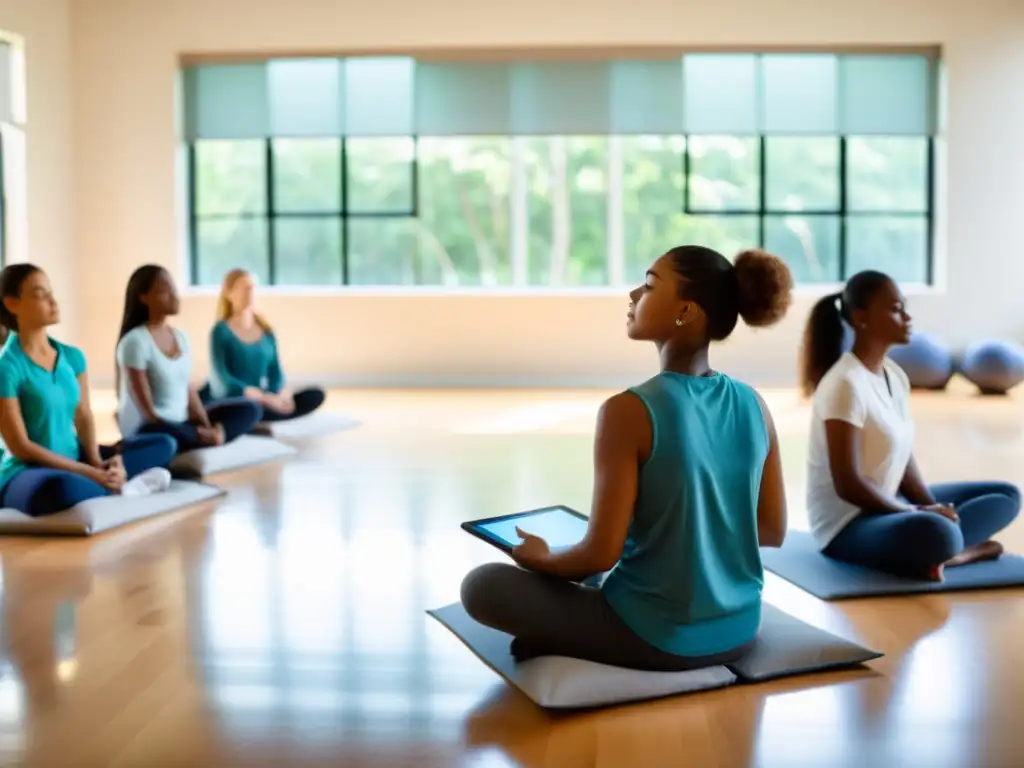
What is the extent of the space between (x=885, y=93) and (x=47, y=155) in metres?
6.12

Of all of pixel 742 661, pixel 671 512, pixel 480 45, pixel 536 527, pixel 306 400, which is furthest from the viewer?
pixel 480 45

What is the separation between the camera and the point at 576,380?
955 centimetres

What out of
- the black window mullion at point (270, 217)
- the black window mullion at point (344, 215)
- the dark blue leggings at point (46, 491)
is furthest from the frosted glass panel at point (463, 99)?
the dark blue leggings at point (46, 491)

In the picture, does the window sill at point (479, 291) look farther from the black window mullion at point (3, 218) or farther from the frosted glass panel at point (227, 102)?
the black window mullion at point (3, 218)

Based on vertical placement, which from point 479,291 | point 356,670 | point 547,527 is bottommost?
point 356,670

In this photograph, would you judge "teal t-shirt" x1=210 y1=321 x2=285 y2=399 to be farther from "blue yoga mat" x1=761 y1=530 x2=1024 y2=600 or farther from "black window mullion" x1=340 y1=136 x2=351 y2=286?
"blue yoga mat" x1=761 y1=530 x2=1024 y2=600

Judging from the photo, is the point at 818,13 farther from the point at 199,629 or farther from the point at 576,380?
the point at 199,629

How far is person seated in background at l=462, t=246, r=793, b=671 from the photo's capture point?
2541 millimetres

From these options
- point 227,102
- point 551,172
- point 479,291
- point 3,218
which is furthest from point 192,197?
point 551,172

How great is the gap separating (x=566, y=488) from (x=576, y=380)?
440cm

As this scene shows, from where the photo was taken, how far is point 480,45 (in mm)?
9367

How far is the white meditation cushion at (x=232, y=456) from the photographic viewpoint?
5566 millimetres

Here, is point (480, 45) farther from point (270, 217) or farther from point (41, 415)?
point (41, 415)

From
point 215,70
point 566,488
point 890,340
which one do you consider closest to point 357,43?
point 215,70
